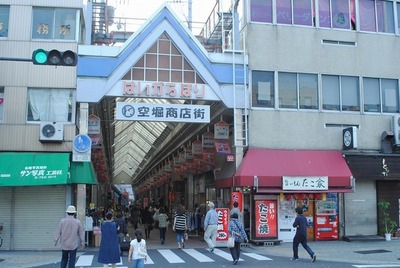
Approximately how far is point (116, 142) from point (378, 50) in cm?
2220

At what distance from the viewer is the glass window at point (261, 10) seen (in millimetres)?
21375

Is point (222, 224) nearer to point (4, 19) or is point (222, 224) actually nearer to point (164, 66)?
point (164, 66)

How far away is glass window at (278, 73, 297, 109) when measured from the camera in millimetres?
21375

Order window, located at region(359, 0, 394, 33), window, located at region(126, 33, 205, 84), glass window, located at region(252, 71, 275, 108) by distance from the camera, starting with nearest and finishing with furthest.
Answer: window, located at region(126, 33, 205, 84) → glass window, located at region(252, 71, 275, 108) → window, located at region(359, 0, 394, 33)

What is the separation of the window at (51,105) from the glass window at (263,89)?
8.11 metres

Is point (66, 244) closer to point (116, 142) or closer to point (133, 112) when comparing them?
point (133, 112)

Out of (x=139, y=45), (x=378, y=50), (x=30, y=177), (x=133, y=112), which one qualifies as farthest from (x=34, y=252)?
(x=378, y=50)

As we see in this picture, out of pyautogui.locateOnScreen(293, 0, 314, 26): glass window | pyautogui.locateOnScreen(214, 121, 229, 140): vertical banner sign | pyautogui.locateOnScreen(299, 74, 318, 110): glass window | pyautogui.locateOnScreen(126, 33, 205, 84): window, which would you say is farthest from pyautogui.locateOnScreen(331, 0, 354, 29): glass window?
pyautogui.locateOnScreen(126, 33, 205, 84): window

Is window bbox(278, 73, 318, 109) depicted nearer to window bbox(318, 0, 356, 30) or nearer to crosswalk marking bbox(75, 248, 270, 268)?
window bbox(318, 0, 356, 30)

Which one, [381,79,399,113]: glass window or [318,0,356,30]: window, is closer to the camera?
[318,0,356,30]: window

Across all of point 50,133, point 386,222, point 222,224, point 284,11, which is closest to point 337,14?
point 284,11

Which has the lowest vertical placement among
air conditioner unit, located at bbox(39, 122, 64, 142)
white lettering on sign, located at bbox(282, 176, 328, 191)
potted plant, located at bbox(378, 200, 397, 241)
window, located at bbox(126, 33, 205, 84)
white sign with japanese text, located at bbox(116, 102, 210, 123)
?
potted plant, located at bbox(378, 200, 397, 241)

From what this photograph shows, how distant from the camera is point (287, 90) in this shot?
21.5 metres

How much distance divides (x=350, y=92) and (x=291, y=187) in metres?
5.99
